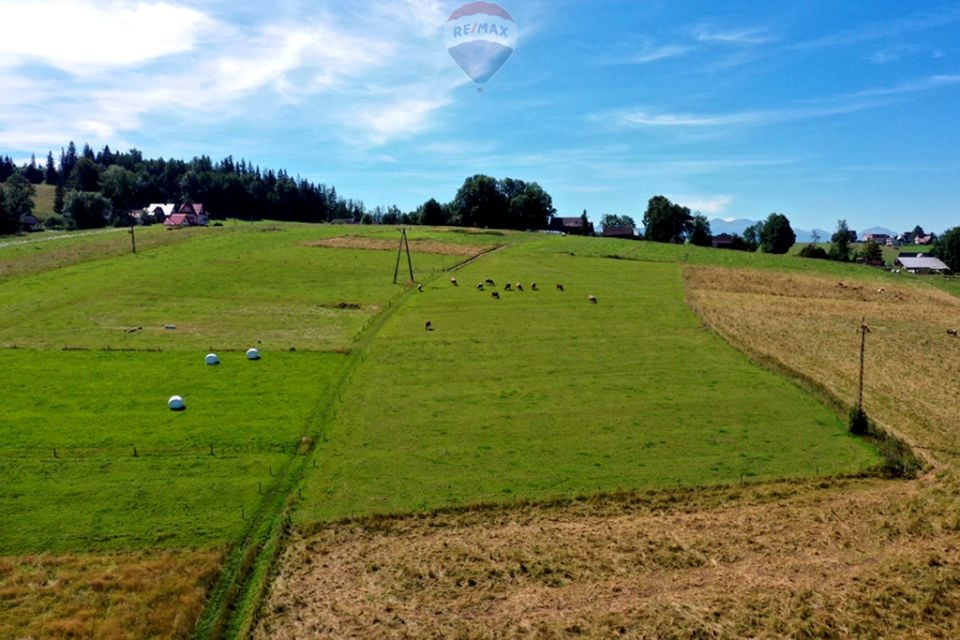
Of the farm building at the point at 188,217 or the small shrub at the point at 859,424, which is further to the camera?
the farm building at the point at 188,217

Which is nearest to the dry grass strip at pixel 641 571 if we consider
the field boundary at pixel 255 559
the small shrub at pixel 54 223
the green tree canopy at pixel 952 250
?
the field boundary at pixel 255 559

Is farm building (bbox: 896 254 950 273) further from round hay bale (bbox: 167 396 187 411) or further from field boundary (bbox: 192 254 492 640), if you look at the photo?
round hay bale (bbox: 167 396 187 411)

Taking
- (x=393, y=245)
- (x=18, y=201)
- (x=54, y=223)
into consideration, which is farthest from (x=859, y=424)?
(x=54, y=223)

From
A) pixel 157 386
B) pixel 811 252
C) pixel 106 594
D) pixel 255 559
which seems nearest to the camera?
pixel 106 594

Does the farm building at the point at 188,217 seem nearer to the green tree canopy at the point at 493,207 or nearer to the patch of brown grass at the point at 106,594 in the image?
the green tree canopy at the point at 493,207

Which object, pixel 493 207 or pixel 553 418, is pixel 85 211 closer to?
pixel 493 207

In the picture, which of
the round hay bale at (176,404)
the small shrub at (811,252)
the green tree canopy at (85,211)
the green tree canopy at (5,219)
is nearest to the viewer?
the round hay bale at (176,404)
